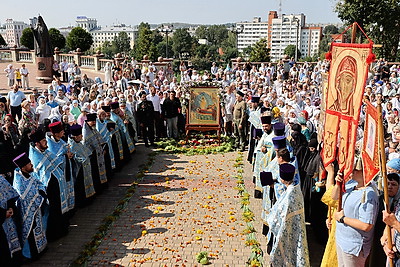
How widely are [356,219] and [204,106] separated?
10.1 metres

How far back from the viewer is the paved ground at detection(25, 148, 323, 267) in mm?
7281

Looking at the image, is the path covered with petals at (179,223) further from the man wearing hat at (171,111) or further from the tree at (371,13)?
the tree at (371,13)

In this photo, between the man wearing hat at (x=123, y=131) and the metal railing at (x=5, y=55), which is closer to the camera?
the man wearing hat at (x=123, y=131)

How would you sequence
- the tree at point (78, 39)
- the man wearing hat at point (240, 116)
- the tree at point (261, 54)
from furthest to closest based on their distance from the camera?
1. the tree at point (261, 54)
2. the tree at point (78, 39)
3. the man wearing hat at point (240, 116)

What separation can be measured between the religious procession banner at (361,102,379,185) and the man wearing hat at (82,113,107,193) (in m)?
6.84

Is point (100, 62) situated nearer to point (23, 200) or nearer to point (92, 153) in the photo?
point (92, 153)

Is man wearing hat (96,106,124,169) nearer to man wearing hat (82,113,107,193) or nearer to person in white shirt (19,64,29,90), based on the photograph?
man wearing hat (82,113,107,193)

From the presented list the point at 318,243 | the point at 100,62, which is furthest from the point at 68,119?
the point at 100,62

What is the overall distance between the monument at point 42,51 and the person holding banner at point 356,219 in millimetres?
24900

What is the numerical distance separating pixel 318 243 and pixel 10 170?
20.1ft

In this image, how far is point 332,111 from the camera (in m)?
5.75

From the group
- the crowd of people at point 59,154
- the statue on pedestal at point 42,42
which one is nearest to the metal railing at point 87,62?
the statue on pedestal at point 42,42

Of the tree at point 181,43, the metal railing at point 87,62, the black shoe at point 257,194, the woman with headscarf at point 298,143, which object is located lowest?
the black shoe at point 257,194

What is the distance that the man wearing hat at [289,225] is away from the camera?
5766 mm
